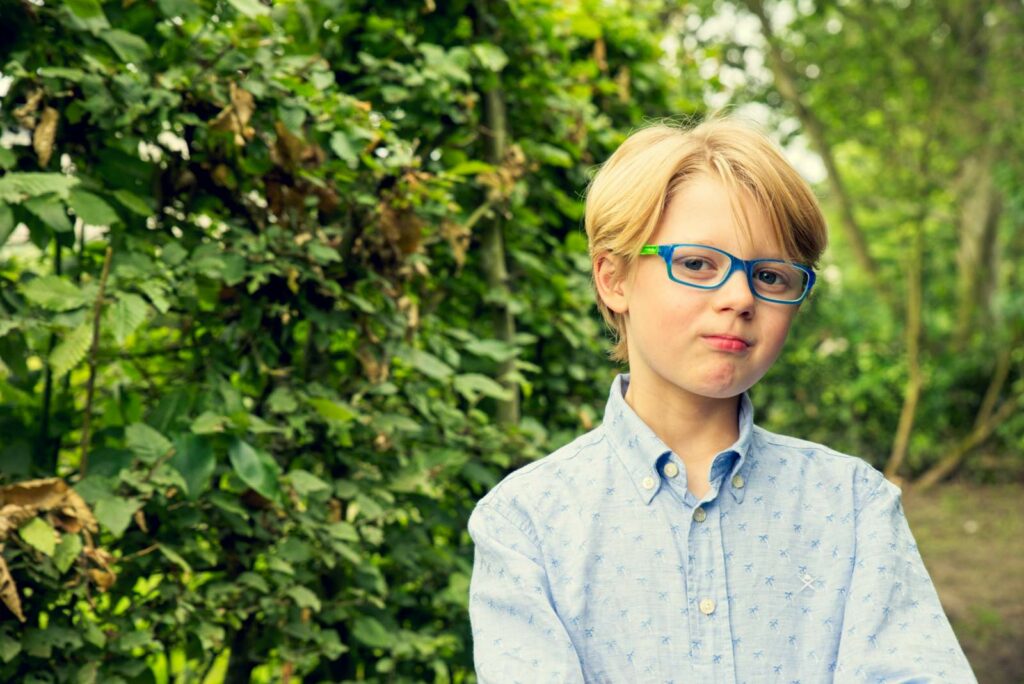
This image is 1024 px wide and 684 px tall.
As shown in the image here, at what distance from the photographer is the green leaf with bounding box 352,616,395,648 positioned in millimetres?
2684

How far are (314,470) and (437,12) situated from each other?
1284mm

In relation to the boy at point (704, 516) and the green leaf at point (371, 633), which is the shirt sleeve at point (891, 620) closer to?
the boy at point (704, 516)

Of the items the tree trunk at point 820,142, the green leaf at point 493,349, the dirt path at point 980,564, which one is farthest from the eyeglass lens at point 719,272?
the tree trunk at point 820,142

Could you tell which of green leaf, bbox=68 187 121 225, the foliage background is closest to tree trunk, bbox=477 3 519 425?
the foliage background

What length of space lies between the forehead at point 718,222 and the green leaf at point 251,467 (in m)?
1.00

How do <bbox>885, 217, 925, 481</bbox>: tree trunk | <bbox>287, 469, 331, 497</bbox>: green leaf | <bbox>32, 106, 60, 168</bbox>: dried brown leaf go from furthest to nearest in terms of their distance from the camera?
<bbox>885, 217, 925, 481</bbox>: tree trunk < <bbox>287, 469, 331, 497</bbox>: green leaf < <bbox>32, 106, 60, 168</bbox>: dried brown leaf

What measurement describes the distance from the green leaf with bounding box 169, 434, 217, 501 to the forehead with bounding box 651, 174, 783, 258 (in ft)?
3.36

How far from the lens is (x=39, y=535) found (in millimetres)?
1985

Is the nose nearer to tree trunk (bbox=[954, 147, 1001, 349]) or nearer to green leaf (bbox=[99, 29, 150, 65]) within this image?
green leaf (bbox=[99, 29, 150, 65])

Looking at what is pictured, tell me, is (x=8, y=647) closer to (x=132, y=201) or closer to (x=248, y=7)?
(x=132, y=201)

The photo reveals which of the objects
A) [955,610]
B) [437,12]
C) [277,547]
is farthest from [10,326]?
[955,610]

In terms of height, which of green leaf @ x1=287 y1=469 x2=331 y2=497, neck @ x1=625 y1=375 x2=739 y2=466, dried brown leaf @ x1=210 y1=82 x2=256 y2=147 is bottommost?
green leaf @ x1=287 y1=469 x2=331 y2=497

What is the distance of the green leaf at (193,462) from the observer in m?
2.25

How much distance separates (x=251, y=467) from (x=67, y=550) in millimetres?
395
